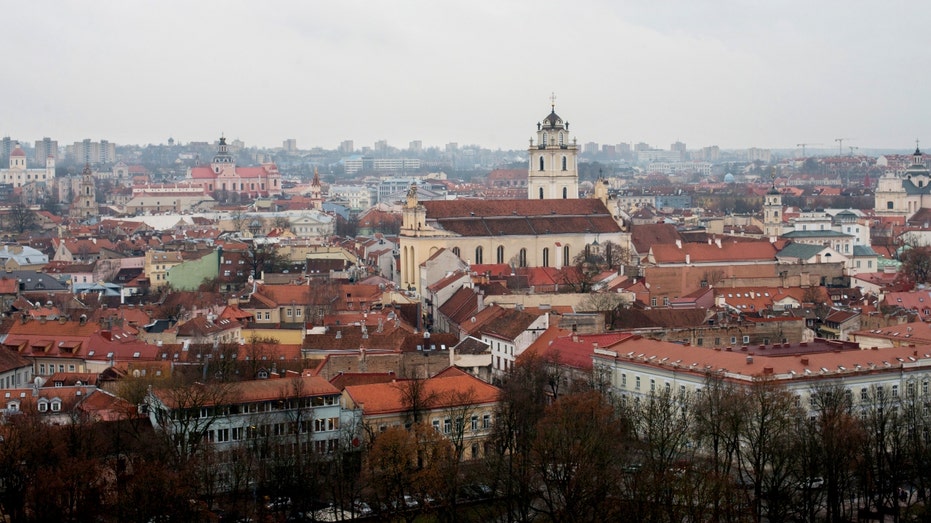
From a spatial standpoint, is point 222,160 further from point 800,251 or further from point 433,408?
point 433,408

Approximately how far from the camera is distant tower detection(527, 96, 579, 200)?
7762 cm

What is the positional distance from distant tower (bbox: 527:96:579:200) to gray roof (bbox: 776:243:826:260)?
1256 cm

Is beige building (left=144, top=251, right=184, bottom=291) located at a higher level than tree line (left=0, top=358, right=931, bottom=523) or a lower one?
higher

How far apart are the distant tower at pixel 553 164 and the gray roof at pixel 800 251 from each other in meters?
12.6

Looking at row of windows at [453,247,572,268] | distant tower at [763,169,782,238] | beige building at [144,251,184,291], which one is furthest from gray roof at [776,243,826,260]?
beige building at [144,251,184,291]

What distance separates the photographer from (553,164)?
78.0 m

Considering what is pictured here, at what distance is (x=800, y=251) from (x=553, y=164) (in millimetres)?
14934

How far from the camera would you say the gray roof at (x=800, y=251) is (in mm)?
67062

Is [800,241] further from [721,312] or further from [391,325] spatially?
[391,325]

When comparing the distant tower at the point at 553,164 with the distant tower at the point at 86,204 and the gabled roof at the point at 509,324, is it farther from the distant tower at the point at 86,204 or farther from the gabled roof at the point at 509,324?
the distant tower at the point at 86,204

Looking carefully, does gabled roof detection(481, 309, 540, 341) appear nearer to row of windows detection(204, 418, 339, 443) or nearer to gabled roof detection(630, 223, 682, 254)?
row of windows detection(204, 418, 339, 443)

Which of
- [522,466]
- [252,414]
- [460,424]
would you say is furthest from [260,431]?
[522,466]

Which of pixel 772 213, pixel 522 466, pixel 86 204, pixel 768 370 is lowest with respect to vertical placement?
pixel 522 466

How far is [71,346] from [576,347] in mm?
A: 13999
